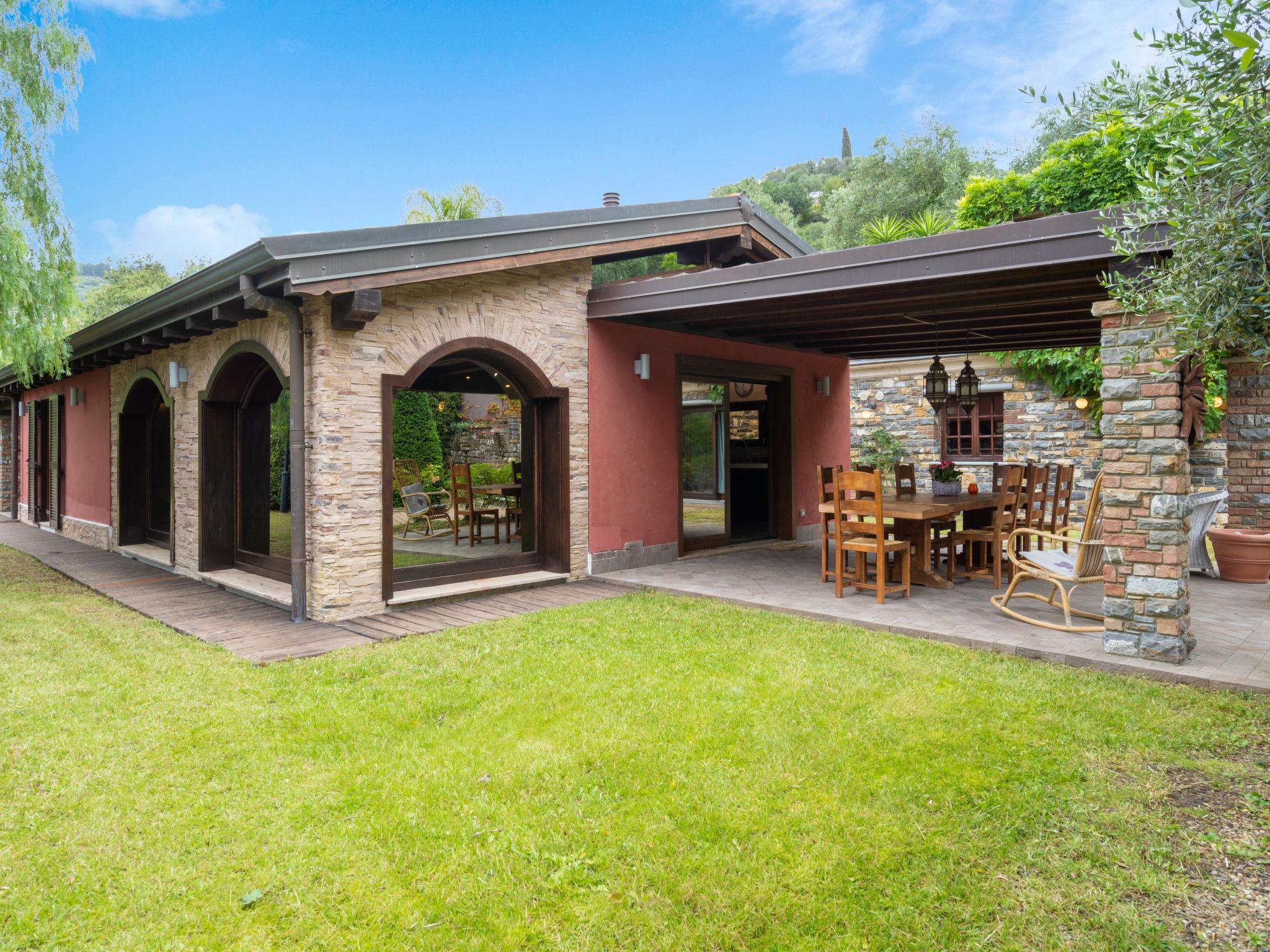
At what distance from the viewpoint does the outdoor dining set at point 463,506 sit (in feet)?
30.1

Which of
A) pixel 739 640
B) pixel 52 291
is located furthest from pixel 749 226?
pixel 52 291

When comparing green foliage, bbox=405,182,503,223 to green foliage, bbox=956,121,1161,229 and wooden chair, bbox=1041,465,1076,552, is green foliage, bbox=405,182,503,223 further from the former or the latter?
wooden chair, bbox=1041,465,1076,552

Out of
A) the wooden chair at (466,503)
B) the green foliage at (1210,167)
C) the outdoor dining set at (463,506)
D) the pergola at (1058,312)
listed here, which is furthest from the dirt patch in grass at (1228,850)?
the wooden chair at (466,503)

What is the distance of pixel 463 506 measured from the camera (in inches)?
397

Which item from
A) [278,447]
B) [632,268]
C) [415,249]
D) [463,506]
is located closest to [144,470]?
[463,506]

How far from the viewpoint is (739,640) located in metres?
4.92

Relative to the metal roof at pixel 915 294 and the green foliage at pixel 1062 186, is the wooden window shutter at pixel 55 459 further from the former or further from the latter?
the green foliage at pixel 1062 186

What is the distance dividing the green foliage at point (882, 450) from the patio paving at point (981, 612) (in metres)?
6.03

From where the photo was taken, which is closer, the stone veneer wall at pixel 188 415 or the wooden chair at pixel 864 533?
the wooden chair at pixel 864 533

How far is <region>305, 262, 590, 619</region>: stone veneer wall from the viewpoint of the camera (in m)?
5.46

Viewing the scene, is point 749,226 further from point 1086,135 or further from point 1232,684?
point 1086,135

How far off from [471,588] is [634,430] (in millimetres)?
2383

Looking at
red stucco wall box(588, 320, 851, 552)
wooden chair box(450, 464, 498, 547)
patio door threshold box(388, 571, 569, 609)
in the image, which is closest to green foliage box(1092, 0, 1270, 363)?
red stucco wall box(588, 320, 851, 552)

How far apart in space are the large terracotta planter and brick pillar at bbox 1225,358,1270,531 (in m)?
0.83
